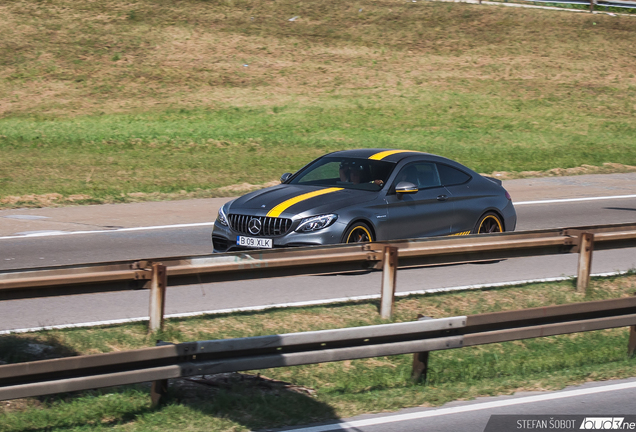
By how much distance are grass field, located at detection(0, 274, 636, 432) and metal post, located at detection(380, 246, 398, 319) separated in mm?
149

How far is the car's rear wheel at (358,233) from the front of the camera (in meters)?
9.61

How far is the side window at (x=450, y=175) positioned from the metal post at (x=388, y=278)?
126 inches

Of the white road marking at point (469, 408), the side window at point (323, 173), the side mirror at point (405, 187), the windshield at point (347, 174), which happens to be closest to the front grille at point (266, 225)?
the windshield at point (347, 174)

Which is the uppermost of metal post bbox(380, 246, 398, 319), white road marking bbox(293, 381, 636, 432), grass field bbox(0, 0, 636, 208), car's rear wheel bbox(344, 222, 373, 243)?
grass field bbox(0, 0, 636, 208)

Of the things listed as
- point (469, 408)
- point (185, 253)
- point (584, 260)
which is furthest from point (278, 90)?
point (469, 408)

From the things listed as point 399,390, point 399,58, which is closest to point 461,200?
point 399,390

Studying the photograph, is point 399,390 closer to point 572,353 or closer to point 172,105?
point 572,353

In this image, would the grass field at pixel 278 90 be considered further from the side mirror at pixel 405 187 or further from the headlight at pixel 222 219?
the side mirror at pixel 405 187

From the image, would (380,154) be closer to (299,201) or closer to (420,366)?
(299,201)

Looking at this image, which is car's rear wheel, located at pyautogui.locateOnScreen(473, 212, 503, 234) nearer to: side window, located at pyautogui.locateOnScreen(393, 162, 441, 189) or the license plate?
side window, located at pyautogui.locateOnScreen(393, 162, 441, 189)

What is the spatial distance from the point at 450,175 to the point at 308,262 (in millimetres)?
4133

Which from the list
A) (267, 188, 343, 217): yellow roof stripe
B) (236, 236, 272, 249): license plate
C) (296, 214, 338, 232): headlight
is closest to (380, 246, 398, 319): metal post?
(296, 214, 338, 232): headlight

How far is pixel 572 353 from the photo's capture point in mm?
8016

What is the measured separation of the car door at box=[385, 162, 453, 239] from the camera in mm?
10172
